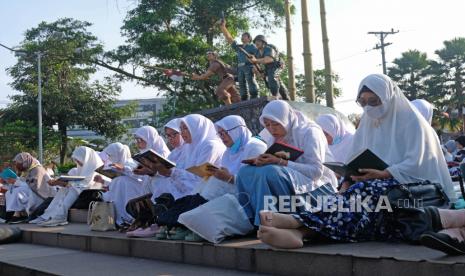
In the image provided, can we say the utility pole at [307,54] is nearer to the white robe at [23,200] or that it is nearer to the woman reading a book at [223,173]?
the white robe at [23,200]

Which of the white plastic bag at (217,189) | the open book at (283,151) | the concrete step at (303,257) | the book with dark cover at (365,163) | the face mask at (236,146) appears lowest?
the concrete step at (303,257)

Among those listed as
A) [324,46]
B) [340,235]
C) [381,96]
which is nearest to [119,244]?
[340,235]

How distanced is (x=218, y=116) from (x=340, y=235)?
25.2 feet

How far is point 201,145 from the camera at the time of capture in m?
6.15

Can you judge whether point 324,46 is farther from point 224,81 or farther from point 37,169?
point 37,169

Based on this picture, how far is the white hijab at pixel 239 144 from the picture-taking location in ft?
18.1

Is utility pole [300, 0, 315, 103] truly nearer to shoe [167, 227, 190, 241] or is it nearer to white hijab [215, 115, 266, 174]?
white hijab [215, 115, 266, 174]

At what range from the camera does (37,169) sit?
31.1 ft

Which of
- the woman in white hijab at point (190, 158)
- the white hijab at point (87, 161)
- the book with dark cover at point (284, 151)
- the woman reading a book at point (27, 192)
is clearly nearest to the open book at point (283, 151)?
the book with dark cover at point (284, 151)

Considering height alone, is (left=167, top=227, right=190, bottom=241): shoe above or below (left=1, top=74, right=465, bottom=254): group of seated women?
below

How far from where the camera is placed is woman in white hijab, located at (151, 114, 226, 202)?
5931 mm

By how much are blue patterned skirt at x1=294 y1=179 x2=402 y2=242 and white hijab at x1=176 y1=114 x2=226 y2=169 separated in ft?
7.30

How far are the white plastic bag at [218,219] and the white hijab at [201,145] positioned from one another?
1.27m

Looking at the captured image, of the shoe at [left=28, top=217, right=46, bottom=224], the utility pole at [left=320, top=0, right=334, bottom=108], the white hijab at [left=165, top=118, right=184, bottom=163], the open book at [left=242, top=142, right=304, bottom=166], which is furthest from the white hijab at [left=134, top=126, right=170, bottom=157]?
the utility pole at [left=320, top=0, right=334, bottom=108]
